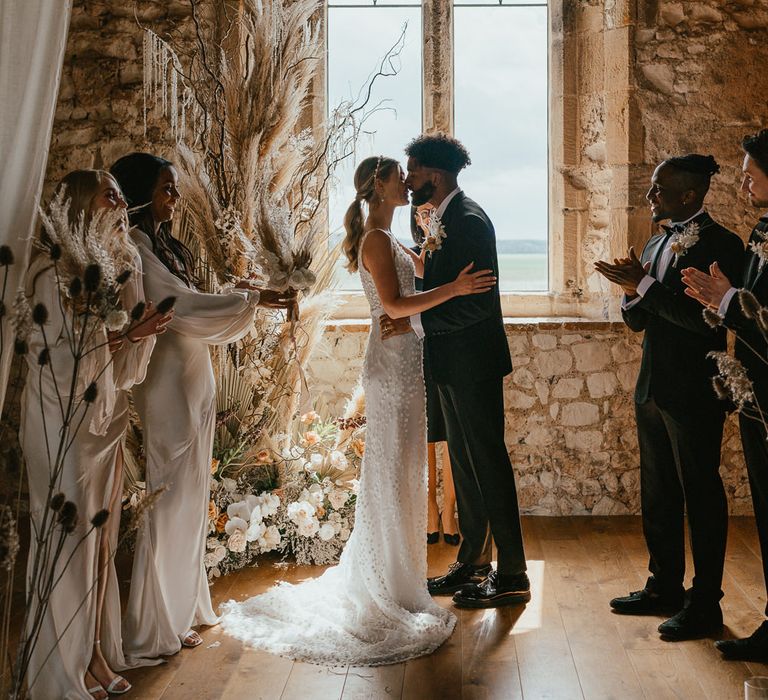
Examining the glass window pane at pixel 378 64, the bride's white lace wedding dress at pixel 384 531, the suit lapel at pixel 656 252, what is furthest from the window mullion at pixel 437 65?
the suit lapel at pixel 656 252

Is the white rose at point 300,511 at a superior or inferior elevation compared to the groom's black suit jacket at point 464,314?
inferior

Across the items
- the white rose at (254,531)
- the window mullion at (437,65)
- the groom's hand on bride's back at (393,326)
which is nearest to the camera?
the groom's hand on bride's back at (393,326)

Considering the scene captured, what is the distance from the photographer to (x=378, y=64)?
5434 millimetres

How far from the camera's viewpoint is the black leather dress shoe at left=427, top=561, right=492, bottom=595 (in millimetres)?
3916

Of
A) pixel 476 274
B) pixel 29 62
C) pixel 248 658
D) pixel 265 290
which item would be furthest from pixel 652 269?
pixel 29 62

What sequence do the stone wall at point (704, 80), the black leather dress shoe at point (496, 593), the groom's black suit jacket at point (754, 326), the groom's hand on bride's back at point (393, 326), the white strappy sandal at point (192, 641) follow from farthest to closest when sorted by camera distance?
the stone wall at point (704, 80), the black leather dress shoe at point (496, 593), the groom's hand on bride's back at point (393, 326), the white strappy sandal at point (192, 641), the groom's black suit jacket at point (754, 326)

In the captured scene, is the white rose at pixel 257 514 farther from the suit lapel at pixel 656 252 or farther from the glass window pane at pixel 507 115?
the glass window pane at pixel 507 115

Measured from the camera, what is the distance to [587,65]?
5.30 metres

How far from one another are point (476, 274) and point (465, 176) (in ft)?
7.15

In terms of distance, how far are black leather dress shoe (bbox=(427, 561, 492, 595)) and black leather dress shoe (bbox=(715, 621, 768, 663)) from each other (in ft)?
3.59

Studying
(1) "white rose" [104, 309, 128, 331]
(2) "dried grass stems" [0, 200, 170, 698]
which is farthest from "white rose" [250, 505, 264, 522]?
(1) "white rose" [104, 309, 128, 331]

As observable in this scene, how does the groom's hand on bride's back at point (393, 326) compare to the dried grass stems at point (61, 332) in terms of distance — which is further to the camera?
the groom's hand on bride's back at point (393, 326)

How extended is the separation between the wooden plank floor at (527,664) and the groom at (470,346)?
0.23 metres

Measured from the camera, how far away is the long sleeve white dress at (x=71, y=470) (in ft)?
8.68
